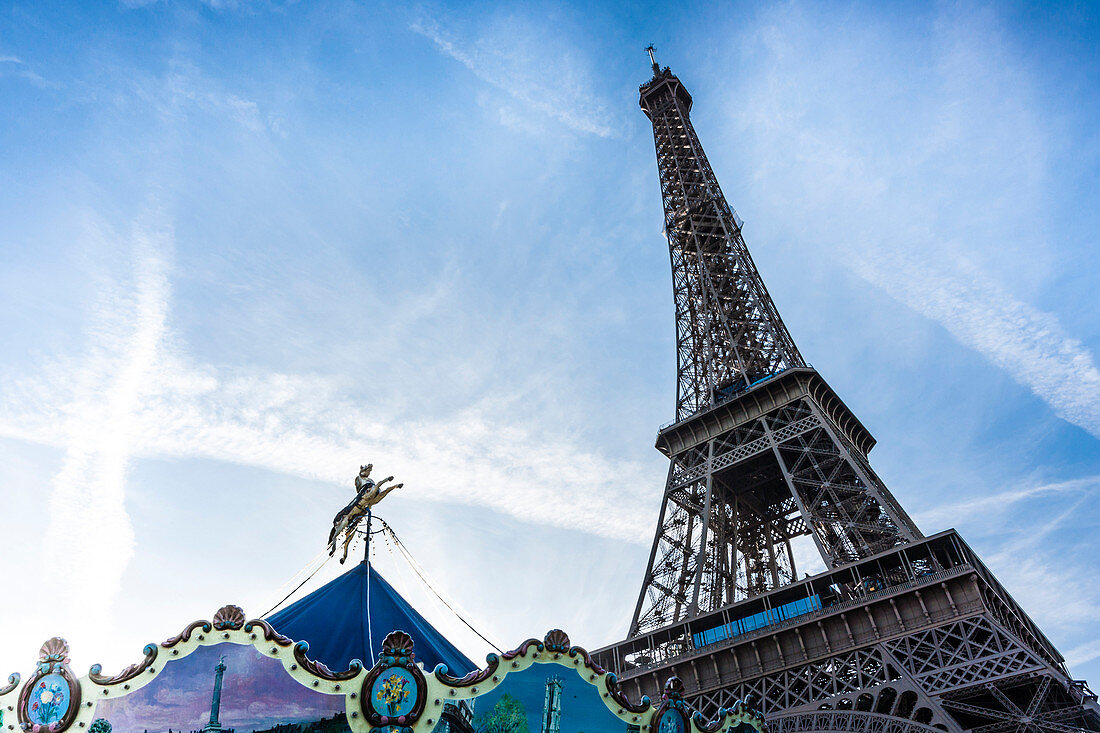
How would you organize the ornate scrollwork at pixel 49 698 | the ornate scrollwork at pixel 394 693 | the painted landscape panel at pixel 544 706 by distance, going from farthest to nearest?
the painted landscape panel at pixel 544 706, the ornate scrollwork at pixel 394 693, the ornate scrollwork at pixel 49 698

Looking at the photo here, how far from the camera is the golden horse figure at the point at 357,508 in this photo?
10055 mm

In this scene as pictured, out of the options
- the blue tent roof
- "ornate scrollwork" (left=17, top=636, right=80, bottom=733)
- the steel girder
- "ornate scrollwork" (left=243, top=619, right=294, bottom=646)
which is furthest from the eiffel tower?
"ornate scrollwork" (left=17, top=636, right=80, bottom=733)

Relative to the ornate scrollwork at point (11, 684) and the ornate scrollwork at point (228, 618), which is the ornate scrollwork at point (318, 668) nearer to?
the ornate scrollwork at point (228, 618)

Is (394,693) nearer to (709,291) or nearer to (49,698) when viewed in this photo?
(49,698)

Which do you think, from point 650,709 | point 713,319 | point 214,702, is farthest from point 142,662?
point 713,319

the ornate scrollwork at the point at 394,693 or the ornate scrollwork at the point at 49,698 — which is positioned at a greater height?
the ornate scrollwork at the point at 49,698

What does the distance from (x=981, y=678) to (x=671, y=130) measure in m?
33.9

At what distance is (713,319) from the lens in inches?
1286

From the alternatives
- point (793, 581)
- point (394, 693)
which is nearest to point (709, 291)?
point (793, 581)

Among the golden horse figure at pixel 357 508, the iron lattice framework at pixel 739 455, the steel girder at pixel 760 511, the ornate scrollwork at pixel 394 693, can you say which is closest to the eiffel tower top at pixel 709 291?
the iron lattice framework at pixel 739 455

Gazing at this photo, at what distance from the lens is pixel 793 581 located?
25.3m

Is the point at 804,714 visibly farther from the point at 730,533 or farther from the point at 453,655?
the point at 453,655

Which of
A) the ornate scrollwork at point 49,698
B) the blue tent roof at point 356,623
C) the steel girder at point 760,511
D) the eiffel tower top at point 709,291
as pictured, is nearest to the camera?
the ornate scrollwork at point 49,698

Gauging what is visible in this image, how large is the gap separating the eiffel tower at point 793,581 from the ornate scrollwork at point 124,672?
13360 mm
